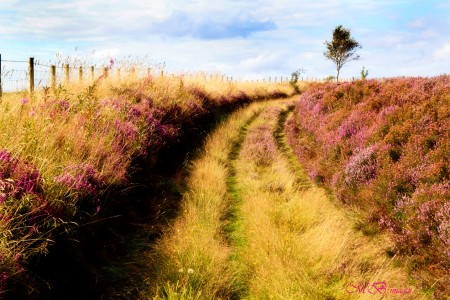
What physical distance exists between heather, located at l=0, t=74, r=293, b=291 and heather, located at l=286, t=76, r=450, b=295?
4242mm

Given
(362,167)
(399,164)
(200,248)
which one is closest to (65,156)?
(200,248)

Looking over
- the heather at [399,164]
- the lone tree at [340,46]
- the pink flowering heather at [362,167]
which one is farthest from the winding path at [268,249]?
the lone tree at [340,46]

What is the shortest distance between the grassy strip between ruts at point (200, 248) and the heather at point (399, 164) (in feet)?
7.81

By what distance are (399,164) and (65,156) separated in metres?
5.39

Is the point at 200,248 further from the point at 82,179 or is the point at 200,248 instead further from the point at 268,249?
the point at 82,179

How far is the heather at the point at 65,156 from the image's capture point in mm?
3820

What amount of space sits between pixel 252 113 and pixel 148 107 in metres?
11.0

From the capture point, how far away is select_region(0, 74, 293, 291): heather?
12.5 ft

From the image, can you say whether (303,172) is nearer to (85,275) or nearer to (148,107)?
(148,107)

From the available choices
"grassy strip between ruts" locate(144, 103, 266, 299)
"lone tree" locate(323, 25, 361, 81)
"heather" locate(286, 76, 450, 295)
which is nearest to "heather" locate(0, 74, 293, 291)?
"grassy strip between ruts" locate(144, 103, 266, 299)

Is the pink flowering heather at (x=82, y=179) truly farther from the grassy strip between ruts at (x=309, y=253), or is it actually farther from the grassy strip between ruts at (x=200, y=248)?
the grassy strip between ruts at (x=309, y=253)

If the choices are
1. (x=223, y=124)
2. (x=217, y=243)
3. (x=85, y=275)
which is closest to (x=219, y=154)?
(x=223, y=124)

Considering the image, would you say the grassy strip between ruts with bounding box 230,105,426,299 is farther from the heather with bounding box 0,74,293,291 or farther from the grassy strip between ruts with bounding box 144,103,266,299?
the heather with bounding box 0,74,293,291

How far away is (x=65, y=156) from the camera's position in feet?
18.2
